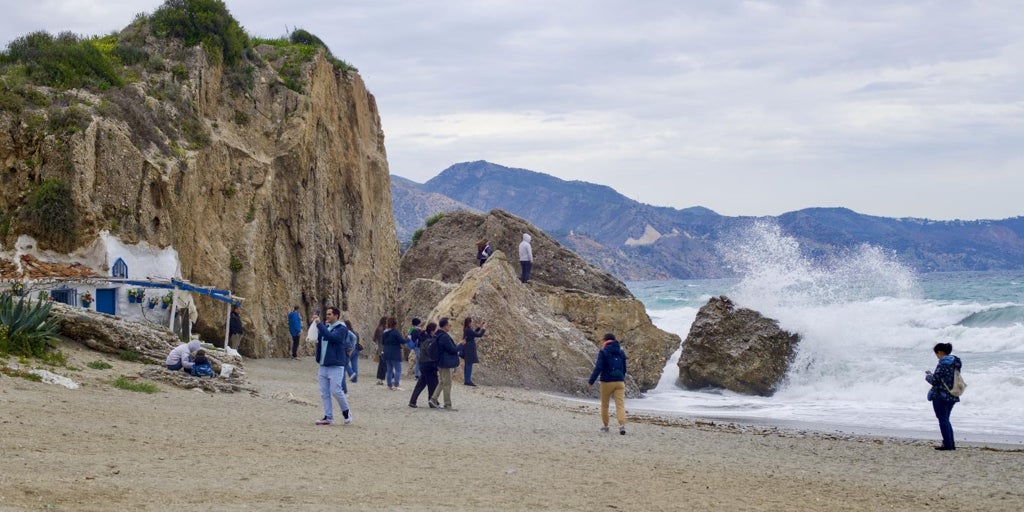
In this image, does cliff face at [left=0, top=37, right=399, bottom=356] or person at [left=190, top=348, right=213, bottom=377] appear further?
cliff face at [left=0, top=37, right=399, bottom=356]

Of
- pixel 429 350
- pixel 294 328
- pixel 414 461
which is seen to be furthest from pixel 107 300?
pixel 414 461

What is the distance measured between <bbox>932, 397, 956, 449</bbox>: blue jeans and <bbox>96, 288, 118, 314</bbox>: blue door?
14451 millimetres

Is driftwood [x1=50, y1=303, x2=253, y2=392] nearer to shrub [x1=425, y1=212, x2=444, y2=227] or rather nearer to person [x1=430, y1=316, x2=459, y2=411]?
person [x1=430, y1=316, x2=459, y2=411]

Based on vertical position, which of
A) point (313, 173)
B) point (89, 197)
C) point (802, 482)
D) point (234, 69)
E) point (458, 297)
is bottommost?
point (802, 482)

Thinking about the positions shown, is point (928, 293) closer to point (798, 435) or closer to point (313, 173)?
point (313, 173)

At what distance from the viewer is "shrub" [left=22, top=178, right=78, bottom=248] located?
763 inches

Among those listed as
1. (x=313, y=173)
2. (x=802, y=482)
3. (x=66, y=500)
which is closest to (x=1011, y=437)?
(x=802, y=482)

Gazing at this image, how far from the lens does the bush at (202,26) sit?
26.5 m

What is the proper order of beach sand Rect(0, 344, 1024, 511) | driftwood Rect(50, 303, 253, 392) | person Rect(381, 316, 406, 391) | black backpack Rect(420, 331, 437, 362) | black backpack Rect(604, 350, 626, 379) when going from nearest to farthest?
beach sand Rect(0, 344, 1024, 511) → black backpack Rect(604, 350, 626, 379) → driftwood Rect(50, 303, 253, 392) → black backpack Rect(420, 331, 437, 362) → person Rect(381, 316, 406, 391)

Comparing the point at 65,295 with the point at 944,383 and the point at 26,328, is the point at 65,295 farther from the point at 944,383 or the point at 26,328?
the point at 944,383

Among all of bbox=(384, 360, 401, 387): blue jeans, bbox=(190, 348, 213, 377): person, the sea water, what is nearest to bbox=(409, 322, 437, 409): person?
bbox=(384, 360, 401, 387): blue jeans

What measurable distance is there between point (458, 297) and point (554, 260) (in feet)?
32.3

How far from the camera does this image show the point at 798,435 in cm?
1608

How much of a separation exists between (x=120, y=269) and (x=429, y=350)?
7.85m
